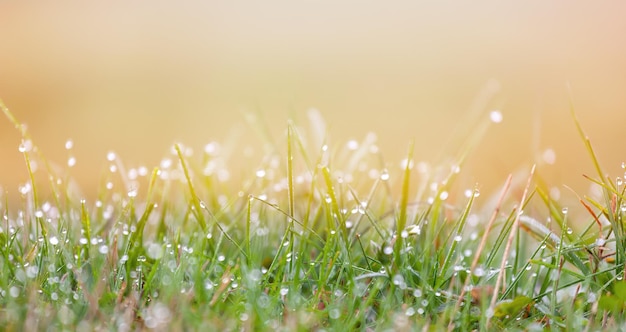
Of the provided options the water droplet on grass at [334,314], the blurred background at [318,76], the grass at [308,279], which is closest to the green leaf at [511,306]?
the grass at [308,279]

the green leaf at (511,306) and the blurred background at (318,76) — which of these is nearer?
the green leaf at (511,306)

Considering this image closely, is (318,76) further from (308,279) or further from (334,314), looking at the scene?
(334,314)

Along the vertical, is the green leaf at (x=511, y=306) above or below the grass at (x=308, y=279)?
below

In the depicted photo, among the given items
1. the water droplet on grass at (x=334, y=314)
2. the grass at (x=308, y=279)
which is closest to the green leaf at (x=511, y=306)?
the grass at (x=308, y=279)

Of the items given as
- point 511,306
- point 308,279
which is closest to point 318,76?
point 308,279

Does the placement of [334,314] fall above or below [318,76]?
below

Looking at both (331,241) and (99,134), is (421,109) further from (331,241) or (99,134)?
(331,241)

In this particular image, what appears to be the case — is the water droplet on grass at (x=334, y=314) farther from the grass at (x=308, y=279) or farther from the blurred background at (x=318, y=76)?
the blurred background at (x=318, y=76)

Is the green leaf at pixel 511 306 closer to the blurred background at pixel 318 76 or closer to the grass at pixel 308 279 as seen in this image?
the grass at pixel 308 279
